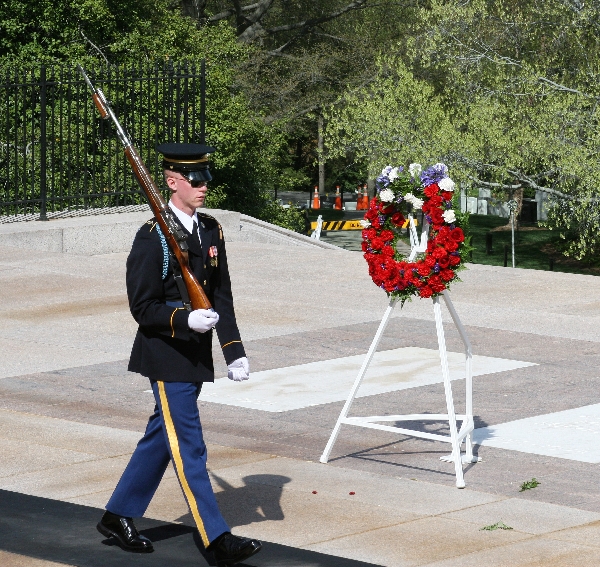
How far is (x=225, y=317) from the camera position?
5816mm

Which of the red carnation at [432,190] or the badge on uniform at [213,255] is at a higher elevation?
the red carnation at [432,190]

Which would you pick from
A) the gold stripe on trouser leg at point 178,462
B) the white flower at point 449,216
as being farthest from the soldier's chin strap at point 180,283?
the white flower at point 449,216

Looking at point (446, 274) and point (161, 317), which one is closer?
point (161, 317)

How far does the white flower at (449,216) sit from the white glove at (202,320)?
205cm

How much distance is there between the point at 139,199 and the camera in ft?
66.8

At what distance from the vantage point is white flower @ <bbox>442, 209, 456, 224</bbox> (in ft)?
23.1

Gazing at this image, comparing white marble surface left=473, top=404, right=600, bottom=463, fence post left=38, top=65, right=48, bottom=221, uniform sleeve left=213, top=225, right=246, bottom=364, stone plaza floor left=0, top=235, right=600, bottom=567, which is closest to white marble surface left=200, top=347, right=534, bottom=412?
stone plaza floor left=0, top=235, right=600, bottom=567

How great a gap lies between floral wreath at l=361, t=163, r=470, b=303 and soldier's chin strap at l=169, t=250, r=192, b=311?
186 cm

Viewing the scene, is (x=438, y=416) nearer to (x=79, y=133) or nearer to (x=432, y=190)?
(x=432, y=190)

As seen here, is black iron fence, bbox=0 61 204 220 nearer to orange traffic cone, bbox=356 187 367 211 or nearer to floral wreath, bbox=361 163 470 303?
floral wreath, bbox=361 163 470 303

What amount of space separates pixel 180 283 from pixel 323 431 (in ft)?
9.55

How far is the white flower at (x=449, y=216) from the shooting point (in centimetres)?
704

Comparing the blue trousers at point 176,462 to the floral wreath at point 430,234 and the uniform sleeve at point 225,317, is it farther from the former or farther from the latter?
the floral wreath at point 430,234

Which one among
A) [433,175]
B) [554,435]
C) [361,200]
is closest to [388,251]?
[433,175]
